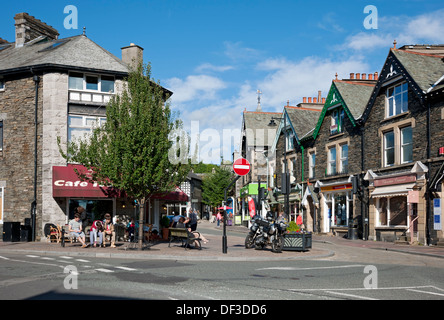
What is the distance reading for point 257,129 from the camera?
5419 cm

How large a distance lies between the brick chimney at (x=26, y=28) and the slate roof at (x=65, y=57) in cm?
145

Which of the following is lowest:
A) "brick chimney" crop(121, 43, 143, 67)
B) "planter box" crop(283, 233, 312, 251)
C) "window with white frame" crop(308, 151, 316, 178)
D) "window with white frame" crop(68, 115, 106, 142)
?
"planter box" crop(283, 233, 312, 251)

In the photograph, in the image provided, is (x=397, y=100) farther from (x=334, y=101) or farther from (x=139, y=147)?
(x=139, y=147)

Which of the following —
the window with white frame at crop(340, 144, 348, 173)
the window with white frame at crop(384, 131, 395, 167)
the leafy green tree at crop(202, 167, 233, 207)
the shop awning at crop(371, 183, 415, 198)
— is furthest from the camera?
the leafy green tree at crop(202, 167, 233, 207)

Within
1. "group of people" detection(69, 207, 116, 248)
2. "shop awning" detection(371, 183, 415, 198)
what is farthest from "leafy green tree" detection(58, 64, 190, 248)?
"shop awning" detection(371, 183, 415, 198)

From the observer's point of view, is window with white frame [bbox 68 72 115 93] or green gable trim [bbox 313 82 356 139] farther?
green gable trim [bbox 313 82 356 139]

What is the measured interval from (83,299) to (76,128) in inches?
670

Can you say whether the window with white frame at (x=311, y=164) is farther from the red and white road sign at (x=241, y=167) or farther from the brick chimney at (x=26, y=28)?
the brick chimney at (x=26, y=28)

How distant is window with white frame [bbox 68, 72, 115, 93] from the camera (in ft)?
78.1

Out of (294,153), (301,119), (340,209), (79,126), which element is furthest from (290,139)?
(79,126)

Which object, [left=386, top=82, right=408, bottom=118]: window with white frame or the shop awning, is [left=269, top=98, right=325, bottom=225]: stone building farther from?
[left=386, top=82, right=408, bottom=118]: window with white frame

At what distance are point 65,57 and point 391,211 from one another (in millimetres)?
19157

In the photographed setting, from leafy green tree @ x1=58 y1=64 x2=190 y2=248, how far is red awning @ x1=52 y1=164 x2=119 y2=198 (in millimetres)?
1886

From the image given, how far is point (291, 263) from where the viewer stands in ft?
47.8
